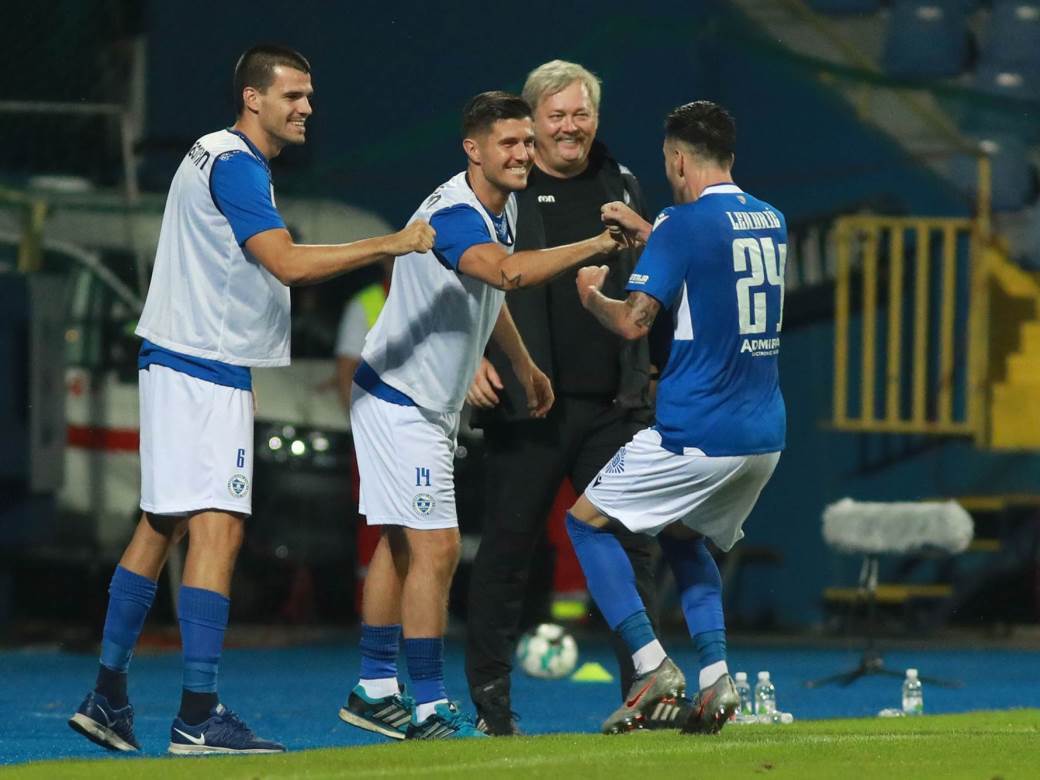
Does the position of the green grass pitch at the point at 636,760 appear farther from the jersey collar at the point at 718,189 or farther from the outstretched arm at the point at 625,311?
the jersey collar at the point at 718,189

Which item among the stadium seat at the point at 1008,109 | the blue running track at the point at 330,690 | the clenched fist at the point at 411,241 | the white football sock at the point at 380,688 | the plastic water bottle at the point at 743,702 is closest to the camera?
the clenched fist at the point at 411,241

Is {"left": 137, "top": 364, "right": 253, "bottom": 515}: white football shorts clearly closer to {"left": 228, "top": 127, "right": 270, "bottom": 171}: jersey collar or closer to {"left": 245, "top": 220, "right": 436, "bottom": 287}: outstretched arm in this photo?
{"left": 245, "top": 220, "right": 436, "bottom": 287}: outstretched arm

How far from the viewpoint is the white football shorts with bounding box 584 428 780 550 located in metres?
5.82

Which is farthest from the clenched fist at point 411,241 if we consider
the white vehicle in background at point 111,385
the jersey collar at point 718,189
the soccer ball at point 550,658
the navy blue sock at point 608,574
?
the white vehicle in background at point 111,385

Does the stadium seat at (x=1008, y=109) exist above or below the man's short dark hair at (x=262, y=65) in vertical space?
above

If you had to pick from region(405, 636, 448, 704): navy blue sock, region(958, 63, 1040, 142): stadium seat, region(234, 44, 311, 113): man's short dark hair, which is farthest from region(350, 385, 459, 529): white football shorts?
region(958, 63, 1040, 142): stadium seat

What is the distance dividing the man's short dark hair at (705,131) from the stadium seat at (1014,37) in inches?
342

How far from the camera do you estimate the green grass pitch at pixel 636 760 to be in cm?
506

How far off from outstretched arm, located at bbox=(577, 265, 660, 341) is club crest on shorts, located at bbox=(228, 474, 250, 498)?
108 cm

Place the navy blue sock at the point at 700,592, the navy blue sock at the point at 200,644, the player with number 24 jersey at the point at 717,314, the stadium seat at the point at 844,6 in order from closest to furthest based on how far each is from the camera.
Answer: the navy blue sock at the point at 200,644 < the player with number 24 jersey at the point at 717,314 < the navy blue sock at the point at 700,592 < the stadium seat at the point at 844,6

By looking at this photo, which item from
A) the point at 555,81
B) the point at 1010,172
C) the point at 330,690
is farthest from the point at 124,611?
the point at 1010,172

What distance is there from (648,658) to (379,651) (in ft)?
2.70

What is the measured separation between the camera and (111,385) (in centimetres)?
1160

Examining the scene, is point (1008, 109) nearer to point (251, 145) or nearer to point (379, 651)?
point (379, 651)
